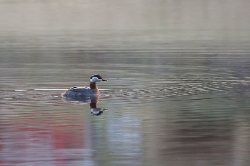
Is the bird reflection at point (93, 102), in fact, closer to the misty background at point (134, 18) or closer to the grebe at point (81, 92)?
the grebe at point (81, 92)

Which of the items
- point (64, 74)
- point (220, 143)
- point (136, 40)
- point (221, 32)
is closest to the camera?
point (220, 143)

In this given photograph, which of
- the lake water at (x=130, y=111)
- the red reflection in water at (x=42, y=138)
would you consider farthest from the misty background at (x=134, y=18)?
the red reflection in water at (x=42, y=138)

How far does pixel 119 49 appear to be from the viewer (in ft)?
122

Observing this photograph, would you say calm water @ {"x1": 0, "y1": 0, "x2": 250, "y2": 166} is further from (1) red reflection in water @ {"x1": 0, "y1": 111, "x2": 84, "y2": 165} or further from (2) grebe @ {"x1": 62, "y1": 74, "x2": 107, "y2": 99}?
(2) grebe @ {"x1": 62, "y1": 74, "x2": 107, "y2": 99}

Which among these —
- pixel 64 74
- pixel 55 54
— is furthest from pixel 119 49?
pixel 64 74

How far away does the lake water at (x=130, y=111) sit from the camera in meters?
14.5

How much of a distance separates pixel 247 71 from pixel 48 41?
1917 cm

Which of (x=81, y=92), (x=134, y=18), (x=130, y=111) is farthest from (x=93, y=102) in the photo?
(x=134, y=18)

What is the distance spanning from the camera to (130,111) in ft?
61.7

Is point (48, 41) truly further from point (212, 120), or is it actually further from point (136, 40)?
point (212, 120)

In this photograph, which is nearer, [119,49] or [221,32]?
[119,49]

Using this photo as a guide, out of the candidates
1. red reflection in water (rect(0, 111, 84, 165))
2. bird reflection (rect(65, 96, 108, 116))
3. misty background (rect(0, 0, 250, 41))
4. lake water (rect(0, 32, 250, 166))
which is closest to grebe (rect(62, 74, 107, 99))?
bird reflection (rect(65, 96, 108, 116))

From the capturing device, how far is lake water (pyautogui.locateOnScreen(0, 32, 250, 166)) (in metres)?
14.5

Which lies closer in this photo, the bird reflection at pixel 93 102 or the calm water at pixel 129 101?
the calm water at pixel 129 101
